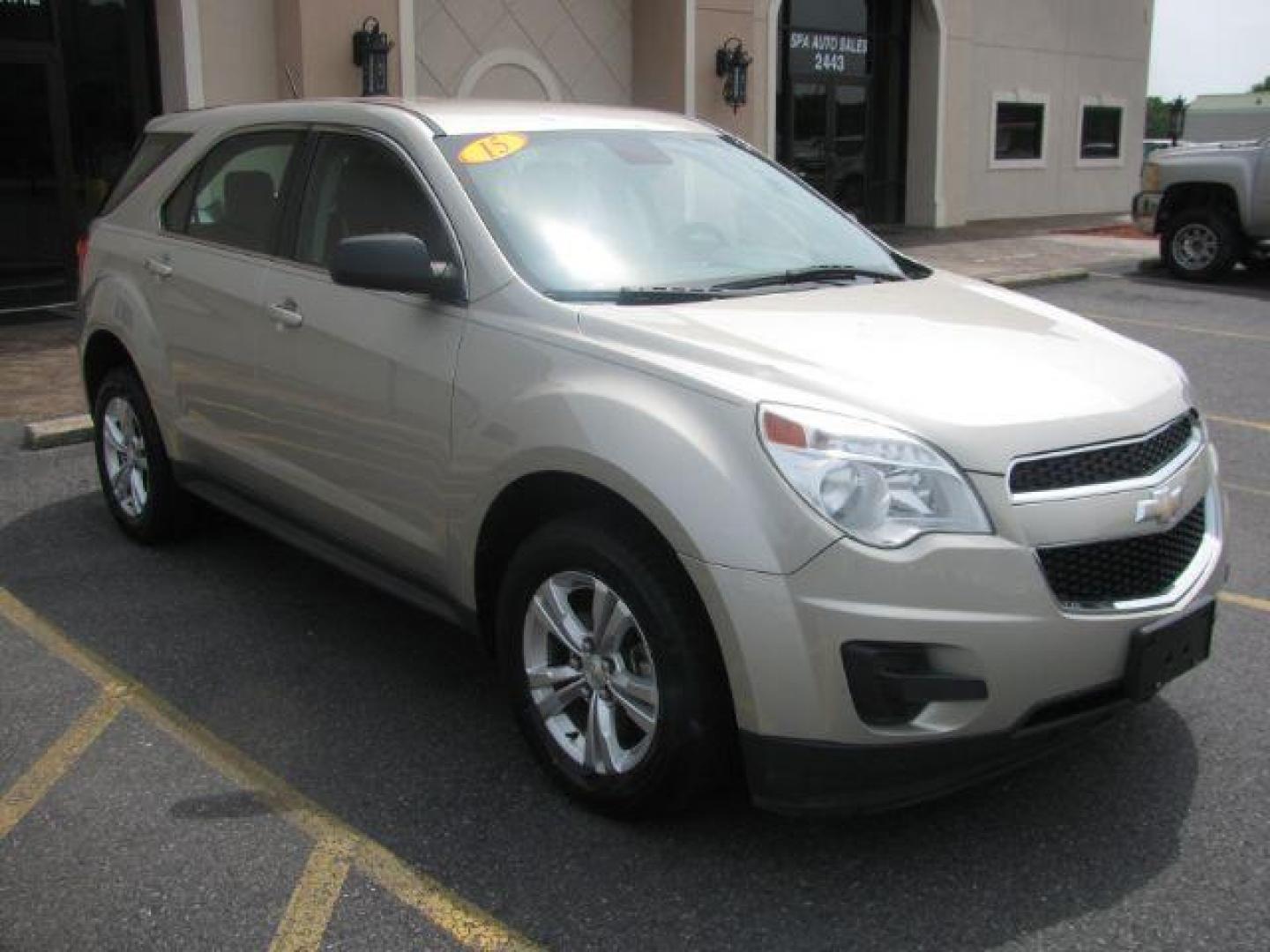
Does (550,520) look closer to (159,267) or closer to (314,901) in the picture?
(314,901)

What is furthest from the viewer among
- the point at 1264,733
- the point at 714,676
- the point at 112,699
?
the point at 112,699

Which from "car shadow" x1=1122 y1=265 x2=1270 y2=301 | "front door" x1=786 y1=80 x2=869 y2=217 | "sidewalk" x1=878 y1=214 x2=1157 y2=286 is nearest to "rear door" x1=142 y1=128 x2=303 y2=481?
"sidewalk" x1=878 y1=214 x2=1157 y2=286

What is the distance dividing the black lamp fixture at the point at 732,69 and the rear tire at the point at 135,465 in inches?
481

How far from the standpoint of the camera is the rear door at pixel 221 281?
4.56 m

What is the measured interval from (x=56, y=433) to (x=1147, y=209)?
505 inches

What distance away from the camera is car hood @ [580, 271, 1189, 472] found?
2.96 meters

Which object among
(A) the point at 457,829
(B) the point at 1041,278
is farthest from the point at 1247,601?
(B) the point at 1041,278

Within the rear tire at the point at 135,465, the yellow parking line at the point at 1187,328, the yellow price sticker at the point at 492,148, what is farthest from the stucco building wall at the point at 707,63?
the yellow price sticker at the point at 492,148

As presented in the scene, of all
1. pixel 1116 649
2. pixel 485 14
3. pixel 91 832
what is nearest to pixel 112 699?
pixel 91 832

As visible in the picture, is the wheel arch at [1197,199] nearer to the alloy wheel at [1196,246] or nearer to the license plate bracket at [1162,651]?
the alloy wheel at [1196,246]

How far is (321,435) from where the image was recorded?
4152mm

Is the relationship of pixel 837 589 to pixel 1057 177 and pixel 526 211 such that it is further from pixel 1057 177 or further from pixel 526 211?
pixel 1057 177

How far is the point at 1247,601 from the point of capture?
491 centimetres

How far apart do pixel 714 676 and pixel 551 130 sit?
2004mm
